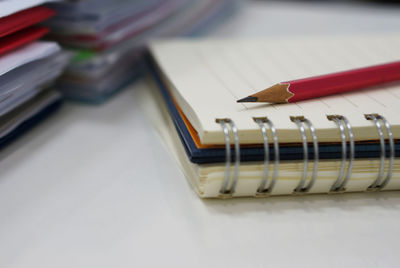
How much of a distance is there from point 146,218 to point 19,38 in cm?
31

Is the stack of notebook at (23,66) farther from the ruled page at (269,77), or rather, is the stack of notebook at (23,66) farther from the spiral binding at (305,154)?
the spiral binding at (305,154)

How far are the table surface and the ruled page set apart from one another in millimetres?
84

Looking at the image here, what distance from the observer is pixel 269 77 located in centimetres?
56

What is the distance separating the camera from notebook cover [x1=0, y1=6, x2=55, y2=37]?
0.48m

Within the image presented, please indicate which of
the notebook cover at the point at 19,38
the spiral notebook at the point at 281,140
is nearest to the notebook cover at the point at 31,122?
the notebook cover at the point at 19,38

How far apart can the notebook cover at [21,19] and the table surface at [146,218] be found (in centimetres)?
16

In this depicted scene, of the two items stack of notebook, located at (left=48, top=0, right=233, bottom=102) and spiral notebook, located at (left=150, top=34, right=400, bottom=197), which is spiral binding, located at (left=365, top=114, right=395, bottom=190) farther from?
stack of notebook, located at (left=48, top=0, right=233, bottom=102)

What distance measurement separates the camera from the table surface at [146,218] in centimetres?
38

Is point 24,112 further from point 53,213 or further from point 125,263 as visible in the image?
point 125,263

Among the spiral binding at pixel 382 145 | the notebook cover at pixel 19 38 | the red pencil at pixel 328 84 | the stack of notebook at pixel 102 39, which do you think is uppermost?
the notebook cover at pixel 19 38

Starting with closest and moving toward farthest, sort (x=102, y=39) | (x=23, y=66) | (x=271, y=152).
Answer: (x=271, y=152) → (x=23, y=66) → (x=102, y=39)

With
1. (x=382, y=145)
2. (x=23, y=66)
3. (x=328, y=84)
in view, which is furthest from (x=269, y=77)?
(x=23, y=66)

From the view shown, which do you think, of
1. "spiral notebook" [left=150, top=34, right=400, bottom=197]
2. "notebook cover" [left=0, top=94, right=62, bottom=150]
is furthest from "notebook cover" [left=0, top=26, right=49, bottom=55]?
"spiral notebook" [left=150, top=34, right=400, bottom=197]

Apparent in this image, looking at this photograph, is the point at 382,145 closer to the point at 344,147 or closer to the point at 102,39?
the point at 344,147
